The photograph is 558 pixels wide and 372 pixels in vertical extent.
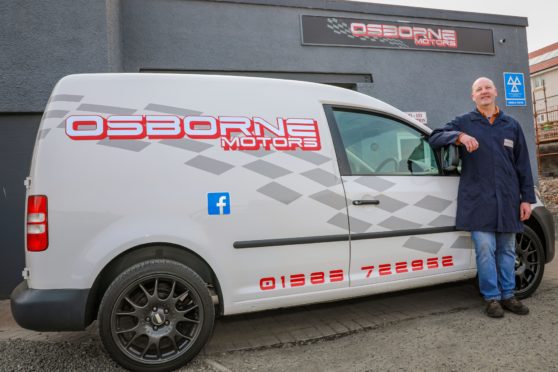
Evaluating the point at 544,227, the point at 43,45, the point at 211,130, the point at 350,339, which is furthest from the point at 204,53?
the point at 544,227

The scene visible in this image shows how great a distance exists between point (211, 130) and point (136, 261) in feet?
3.15

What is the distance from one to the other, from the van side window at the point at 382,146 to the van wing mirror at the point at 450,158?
7 cm

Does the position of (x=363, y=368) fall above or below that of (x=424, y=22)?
below

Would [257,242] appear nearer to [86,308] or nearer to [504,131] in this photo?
[86,308]

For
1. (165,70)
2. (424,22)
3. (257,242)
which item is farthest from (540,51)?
(257,242)

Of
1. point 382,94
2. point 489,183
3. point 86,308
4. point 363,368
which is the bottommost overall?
point 363,368

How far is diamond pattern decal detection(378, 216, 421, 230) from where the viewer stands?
283 centimetres

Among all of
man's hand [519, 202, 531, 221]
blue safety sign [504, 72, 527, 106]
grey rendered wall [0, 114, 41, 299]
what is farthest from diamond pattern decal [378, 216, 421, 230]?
blue safety sign [504, 72, 527, 106]

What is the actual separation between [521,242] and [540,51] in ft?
125

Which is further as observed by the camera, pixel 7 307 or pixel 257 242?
pixel 7 307

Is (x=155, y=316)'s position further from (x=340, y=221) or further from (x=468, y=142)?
(x=468, y=142)

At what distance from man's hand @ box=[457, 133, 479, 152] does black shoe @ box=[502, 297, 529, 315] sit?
4.27ft

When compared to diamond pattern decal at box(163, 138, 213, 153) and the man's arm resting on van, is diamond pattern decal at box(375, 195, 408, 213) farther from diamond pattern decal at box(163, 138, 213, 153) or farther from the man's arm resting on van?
diamond pattern decal at box(163, 138, 213, 153)

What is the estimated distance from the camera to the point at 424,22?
22.3 ft
